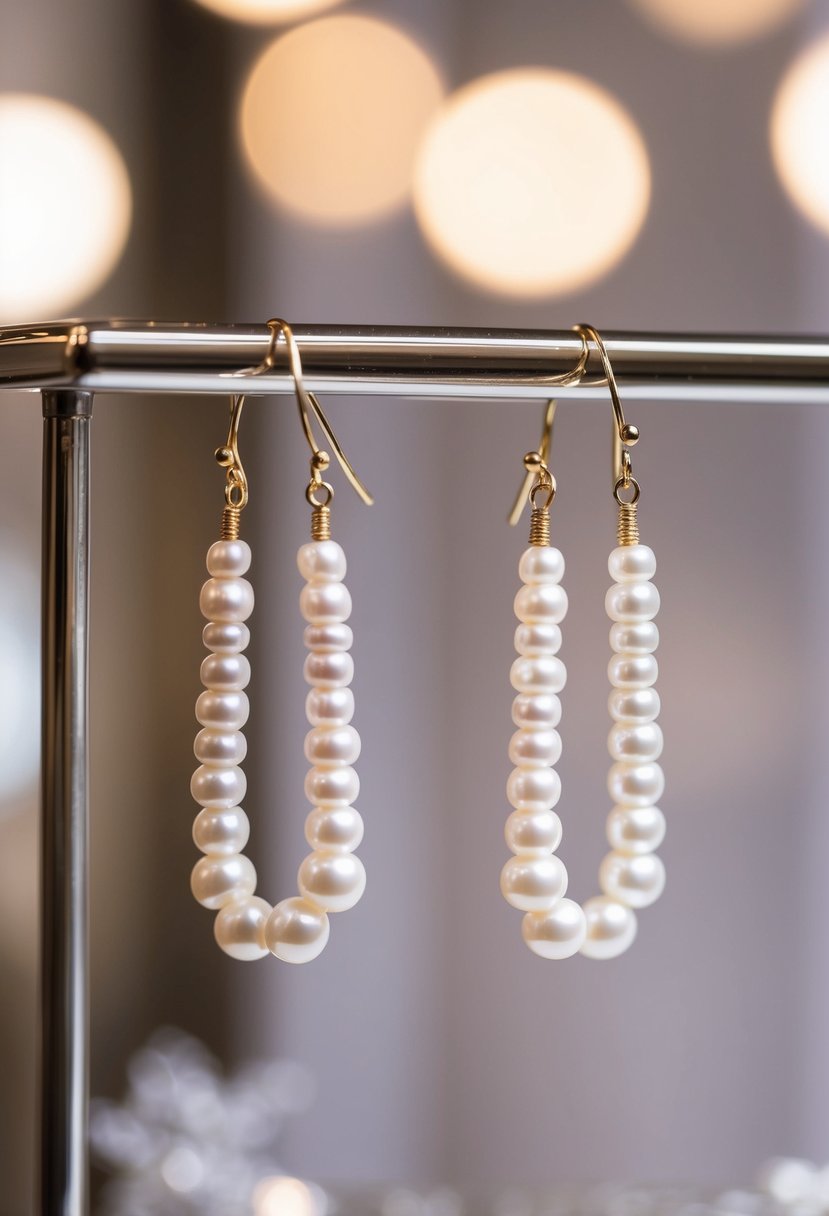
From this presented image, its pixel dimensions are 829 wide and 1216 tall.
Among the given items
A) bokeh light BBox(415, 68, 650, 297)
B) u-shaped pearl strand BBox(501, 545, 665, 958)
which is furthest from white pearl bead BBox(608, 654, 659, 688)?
bokeh light BBox(415, 68, 650, 297)

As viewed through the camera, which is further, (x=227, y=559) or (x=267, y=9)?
(x=267, y=9)

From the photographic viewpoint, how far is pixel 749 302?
975 mm

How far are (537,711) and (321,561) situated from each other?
124mm

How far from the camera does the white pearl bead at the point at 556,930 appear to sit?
1.46 feet

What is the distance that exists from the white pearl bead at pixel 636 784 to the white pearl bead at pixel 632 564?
91mm

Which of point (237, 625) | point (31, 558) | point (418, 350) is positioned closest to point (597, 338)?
point (418, 350)

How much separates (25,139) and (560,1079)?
1083mm

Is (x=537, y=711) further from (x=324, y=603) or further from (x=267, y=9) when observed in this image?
(x=267, y=9)

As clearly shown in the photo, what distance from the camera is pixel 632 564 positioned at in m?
0.46

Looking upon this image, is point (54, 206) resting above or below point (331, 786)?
above

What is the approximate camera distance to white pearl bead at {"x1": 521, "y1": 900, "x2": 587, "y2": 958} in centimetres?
44

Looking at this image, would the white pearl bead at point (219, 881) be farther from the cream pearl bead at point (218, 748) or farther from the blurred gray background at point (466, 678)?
the blurred gray background at point (466, 678)

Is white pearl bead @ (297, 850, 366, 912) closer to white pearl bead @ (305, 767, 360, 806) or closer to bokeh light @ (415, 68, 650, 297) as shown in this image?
white pearl bead @ (305, 767, 360, 806)

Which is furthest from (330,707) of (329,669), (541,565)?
(541,565)
